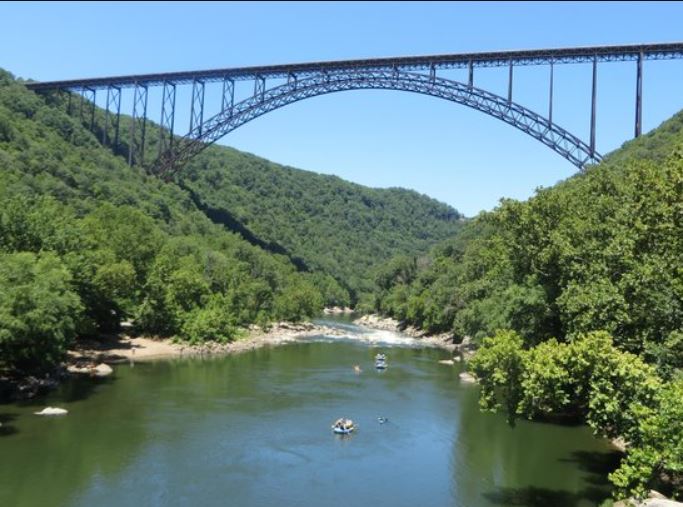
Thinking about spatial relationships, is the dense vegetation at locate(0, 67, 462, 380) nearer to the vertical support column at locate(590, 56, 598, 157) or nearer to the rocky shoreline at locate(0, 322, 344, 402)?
the rocky shoreline at locate(0, 322, 344, 402)

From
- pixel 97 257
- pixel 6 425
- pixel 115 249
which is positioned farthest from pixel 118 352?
pixel 6 425

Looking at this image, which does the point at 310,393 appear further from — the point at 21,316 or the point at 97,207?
the point at 97,207

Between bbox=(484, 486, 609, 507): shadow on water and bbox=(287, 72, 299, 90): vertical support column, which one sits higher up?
bbox=(287, 72, 299, 90): vertical support column

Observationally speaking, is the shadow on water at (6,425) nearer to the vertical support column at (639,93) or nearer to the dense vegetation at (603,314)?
the dense vegetation at (603,314)

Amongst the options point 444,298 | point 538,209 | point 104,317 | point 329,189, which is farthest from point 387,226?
point 538,209

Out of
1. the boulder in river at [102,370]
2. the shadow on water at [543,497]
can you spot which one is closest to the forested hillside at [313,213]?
the boulder in river at [102,370]

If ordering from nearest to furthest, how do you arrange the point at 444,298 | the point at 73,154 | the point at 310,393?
the point at 310,393
the point at 444,298
the point at 73,154

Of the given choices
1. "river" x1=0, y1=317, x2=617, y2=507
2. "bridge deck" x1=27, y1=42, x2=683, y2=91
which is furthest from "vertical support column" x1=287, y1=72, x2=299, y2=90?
"river" x1=0, y1=317, x2=617, y2=507

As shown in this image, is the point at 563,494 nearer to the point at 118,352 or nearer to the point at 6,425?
the point at 6,425
